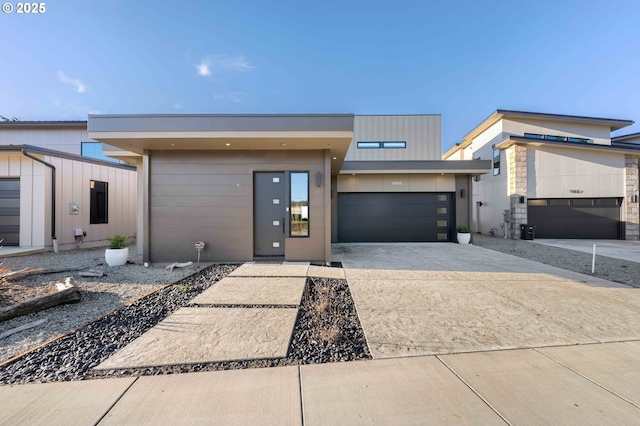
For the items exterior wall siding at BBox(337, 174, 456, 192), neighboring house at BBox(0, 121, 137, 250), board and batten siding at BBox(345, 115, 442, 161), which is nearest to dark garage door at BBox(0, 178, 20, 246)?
neighboring house at BBox(0, 121, 137, 250)

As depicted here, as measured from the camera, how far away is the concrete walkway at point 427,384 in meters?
1.60

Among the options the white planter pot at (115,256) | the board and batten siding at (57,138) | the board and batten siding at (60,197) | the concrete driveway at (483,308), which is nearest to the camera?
the concrete driveway at (483,308)

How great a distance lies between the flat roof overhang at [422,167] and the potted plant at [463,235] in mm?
2340

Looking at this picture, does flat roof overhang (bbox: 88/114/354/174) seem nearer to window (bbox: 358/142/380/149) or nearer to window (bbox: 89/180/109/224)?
window (bbox: 89/180/109/224)

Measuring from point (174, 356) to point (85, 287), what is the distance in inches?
135

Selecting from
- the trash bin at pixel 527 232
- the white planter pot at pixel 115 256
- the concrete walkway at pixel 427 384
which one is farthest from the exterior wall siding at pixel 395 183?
the white planter pot at pixel 115 256

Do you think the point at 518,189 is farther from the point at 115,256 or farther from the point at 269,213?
the point at 115,256

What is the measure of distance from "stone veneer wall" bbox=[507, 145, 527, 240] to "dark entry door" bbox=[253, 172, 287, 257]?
457 inches

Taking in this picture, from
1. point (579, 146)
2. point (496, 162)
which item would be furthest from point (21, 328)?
point (579, 146)

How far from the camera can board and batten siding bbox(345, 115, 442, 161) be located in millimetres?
13383

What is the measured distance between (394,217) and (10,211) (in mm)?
13398

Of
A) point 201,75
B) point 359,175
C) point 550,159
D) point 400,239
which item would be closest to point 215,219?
point 359,175

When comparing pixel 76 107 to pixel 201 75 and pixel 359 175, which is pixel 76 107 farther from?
pixel 359 175

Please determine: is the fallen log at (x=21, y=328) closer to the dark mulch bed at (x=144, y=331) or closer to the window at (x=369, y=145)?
the dark mulch bed at (x=144, y=331)
